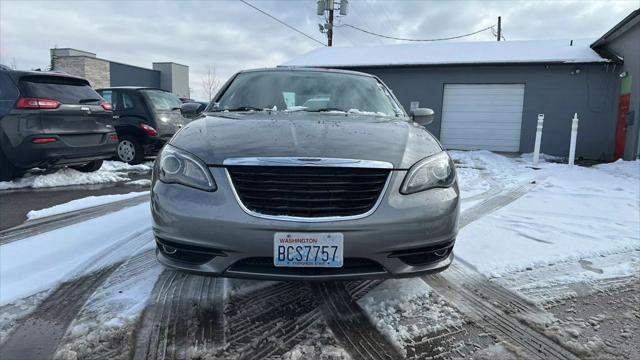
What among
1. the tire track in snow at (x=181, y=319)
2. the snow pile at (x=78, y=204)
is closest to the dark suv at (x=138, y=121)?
the snow pile at (x=78, y=204)

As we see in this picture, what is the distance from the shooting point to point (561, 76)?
44.5 ft

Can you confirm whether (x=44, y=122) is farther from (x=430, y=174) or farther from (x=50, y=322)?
(x=430, y=174)

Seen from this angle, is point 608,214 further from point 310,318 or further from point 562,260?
point 310,318

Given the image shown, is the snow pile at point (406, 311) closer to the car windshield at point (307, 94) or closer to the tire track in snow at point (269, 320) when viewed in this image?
the tire track in snow at point (269, 320)

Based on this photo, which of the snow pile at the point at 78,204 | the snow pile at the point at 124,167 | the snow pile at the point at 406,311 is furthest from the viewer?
the snow pile at the point at 124,167

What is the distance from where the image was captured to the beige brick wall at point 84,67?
98.1ft

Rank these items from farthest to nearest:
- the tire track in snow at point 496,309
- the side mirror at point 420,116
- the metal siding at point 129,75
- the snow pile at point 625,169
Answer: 1. the metal siding at point 129,75
2. the snow pile at point 625,169
3. the side mirror at point 420,116
4. the tire track in snow at point 496,309

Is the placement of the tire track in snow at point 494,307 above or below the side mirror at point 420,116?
below

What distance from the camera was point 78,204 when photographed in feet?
17.1

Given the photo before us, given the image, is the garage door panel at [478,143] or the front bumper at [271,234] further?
the garage door panel at [478,143]

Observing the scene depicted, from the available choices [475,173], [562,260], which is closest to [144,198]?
[562,260]

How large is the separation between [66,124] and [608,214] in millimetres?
7187

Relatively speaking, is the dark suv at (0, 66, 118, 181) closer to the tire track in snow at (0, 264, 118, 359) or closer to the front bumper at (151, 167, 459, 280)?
the tire track in snow at (0, 264, 118, 359)

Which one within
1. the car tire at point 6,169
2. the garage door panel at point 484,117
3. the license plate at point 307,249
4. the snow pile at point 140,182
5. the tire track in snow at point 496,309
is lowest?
the tire track in snow at point 496,309
